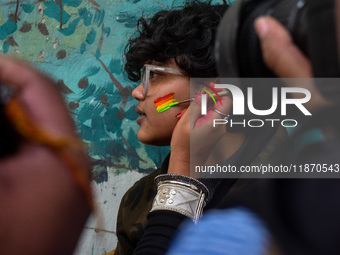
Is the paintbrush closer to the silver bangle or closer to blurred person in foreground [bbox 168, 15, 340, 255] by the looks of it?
the silver bangle

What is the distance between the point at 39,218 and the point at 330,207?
0.32m

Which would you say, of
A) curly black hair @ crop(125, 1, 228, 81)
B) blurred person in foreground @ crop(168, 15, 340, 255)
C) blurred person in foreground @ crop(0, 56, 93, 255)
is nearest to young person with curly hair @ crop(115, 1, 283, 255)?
curly black hair @ crop(125, 1, 228, 81)

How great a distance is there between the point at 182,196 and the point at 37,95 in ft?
2.32

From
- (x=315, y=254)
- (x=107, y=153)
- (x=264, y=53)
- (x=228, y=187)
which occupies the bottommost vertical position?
A: (x=107, y=153)

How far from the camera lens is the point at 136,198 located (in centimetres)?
150

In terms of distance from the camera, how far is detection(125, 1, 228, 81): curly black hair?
1.37m

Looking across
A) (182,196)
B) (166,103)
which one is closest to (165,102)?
(166,103)

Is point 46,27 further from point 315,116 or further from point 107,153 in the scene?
point 315,116

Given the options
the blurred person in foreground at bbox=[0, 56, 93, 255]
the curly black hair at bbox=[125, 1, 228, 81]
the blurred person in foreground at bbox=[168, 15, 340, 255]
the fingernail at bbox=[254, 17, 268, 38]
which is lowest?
the curly black hair at bbox=[125, 1, 228, 81]

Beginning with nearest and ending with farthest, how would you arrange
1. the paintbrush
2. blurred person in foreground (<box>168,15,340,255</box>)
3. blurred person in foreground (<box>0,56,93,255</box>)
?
1. blurred person in foreground (<box>0,56,93,255</box>)
2. blurred person in foreground (<box>168,15,340,255</box>)
3. the paintbrush

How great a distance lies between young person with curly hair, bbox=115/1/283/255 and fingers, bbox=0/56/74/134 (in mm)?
665

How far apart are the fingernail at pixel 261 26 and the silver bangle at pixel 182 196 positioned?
1.89 ft

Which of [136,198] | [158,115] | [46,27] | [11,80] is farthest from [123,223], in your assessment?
[11,80]

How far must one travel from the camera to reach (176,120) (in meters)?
1.34
